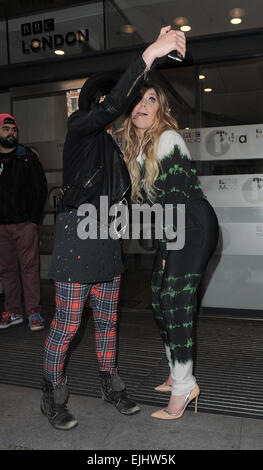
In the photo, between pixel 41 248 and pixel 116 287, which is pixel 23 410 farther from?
pixel 41 248

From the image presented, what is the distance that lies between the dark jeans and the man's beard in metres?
0.72

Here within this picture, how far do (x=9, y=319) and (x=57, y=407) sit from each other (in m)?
2.11

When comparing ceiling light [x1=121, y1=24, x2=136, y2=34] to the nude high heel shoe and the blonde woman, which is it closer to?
the blonde woman

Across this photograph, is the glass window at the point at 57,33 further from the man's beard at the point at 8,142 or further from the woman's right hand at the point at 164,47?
the woman's right hand at the point at 164,47

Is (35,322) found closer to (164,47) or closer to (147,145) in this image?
(147,145)

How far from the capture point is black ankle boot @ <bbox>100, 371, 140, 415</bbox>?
225 centimetres

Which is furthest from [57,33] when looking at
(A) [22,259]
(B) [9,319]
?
(B) [9,319]

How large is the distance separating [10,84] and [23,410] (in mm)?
3694

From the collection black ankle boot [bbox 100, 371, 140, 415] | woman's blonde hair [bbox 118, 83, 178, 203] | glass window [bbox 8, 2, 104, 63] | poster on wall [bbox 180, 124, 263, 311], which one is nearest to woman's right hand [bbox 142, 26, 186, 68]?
woman's blonde hair [bbox 118, 83, 178, 203]

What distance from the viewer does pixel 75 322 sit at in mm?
2102

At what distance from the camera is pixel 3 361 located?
3.18m

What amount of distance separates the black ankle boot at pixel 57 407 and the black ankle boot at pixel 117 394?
0.81 ft

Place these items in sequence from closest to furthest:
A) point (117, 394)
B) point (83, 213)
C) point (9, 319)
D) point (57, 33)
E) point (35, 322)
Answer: point (83, 213) < point (117, 394) < point (35, 322) < point (9, 319) < point (57, 33)
